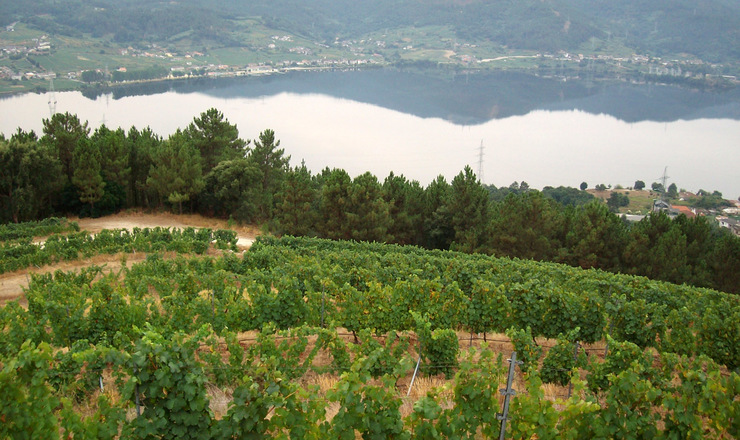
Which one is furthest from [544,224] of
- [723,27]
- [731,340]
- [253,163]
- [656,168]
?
[723,27]

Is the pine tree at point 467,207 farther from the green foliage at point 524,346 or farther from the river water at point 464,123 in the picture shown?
the river water at point 464,123

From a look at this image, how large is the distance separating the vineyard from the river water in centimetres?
4990

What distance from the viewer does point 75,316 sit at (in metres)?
10.4

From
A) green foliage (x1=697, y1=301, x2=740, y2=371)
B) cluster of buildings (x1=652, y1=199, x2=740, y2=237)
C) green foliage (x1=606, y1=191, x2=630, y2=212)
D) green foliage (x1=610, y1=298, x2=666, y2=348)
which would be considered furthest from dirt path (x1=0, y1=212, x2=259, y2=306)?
green foliage (x1=606, y1=191, x2=630, y2=212)

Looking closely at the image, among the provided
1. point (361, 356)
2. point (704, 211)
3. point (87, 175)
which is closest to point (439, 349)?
point (361, 356)

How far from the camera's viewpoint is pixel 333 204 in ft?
85.7

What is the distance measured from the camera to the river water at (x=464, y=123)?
71875 mm

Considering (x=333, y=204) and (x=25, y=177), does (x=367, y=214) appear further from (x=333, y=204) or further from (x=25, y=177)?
(x=25, y=177)

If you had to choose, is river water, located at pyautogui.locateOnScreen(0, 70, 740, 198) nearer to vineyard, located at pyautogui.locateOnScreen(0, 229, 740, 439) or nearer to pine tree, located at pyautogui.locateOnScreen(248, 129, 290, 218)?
pine tree, located at pyautogui.locateOnScreen(248, 129, 290, 218)

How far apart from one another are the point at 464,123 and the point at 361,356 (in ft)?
298

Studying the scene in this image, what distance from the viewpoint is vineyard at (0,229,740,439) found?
20.9 feet

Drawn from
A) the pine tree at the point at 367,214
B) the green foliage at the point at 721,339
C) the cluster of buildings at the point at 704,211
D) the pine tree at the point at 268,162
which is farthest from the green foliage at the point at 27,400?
the cluster of buildings at the point at 704,211

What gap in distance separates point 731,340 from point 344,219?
17.5m

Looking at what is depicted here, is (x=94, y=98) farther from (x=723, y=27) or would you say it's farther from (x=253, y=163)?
(x=723, y=27)
